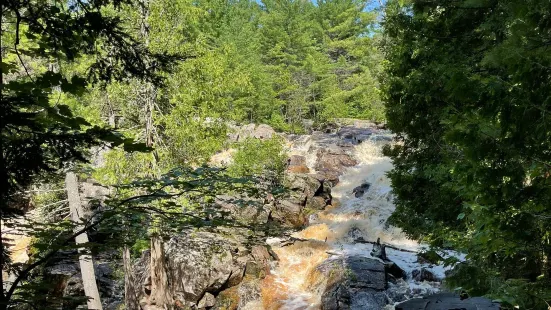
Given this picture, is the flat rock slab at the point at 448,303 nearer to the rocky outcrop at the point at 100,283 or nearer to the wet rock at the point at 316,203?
the rocky outcrop at the point at 100,283

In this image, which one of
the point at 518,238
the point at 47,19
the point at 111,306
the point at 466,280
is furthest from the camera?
the point at 111,306

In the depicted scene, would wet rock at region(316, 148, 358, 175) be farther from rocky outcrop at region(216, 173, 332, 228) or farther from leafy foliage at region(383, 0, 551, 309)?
leafy foliage at region(383, 0, 551, 309)

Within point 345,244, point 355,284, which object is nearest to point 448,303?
point 355,284

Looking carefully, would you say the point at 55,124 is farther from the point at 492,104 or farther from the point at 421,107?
the point at 421,107

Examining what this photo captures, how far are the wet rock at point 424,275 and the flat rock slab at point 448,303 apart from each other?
2.29 metres

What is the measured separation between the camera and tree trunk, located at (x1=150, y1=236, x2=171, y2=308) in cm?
1029

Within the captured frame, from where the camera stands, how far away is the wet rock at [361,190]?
21.2 metres

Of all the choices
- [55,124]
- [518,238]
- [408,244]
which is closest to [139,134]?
[55,124]

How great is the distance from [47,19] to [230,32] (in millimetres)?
36836

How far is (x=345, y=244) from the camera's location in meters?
16.3

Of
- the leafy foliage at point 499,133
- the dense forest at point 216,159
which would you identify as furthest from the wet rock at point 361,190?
the leafy foliage at point 499,133

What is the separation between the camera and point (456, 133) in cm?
340

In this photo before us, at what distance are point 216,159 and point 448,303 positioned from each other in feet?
60.7

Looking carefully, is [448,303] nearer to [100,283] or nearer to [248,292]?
[248,292]
